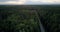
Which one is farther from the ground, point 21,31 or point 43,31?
point 21,31

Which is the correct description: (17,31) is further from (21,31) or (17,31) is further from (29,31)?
(29,31)

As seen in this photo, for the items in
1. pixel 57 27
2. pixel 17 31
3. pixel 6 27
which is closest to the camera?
pixel 17 31

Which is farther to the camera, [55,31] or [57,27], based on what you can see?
[57,27]

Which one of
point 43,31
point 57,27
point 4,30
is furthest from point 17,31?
point 57,27

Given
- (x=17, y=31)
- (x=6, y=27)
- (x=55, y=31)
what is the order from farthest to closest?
(x=55, y=31) < (x=6, y=27) < (x=17, y=31)

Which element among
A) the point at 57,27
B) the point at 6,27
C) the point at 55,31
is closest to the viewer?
the point at 6,27

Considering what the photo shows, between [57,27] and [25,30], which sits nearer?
[25,30]

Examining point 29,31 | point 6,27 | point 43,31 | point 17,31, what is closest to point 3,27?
point 6,27

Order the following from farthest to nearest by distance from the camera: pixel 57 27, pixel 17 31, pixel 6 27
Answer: pixel 57 27 → pixel 6 27 → pixel 17 31

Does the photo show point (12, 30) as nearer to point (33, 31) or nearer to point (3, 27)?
point (3, 27)

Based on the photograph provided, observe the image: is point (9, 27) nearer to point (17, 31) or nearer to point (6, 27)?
point (6, 27)
